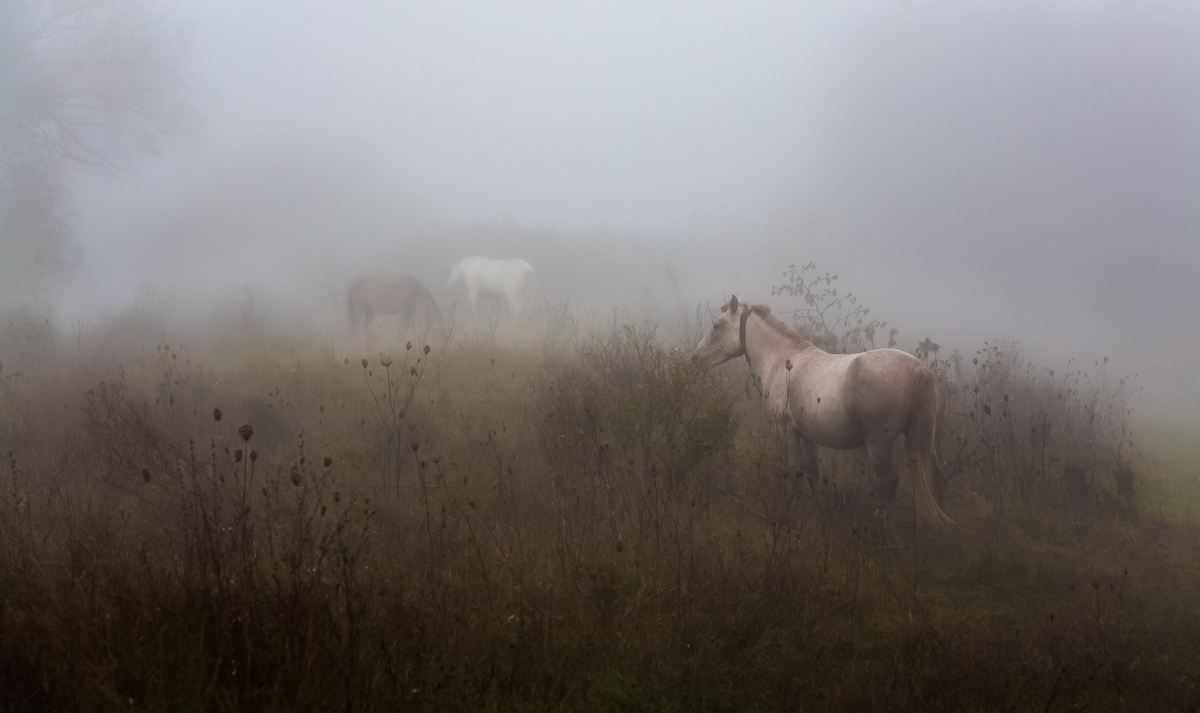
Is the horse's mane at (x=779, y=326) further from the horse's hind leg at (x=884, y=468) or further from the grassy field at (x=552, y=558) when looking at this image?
the horse's hind leg at (x=884, y=468)

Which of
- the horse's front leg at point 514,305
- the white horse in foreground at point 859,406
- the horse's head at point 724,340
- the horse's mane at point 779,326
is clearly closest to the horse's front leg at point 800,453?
the white horse in foreground at point 859,406

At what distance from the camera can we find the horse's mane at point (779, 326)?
8.47m

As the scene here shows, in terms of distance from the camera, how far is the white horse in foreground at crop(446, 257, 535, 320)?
17.4m

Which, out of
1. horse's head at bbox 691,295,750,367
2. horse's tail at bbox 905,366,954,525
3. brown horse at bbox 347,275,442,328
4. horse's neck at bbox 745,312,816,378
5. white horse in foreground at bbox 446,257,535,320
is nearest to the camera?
horse's tail at bbox 905,366,954,525

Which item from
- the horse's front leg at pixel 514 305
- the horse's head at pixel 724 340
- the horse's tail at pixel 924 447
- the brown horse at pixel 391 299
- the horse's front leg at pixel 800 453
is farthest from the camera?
the horse's front leg at pixel 514 305

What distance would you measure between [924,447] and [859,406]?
2.21 ft

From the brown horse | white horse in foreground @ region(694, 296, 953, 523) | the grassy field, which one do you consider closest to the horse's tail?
white horse in foreground @ region(694, 296, 953, 523)

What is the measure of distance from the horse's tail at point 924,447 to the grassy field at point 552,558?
0.17 meters

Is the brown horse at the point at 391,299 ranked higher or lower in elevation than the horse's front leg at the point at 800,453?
higher

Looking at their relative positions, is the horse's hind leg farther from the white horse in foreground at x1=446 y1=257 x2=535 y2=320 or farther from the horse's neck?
the white horse in foreground at x1=446 y1=257 x2=535 y2=320

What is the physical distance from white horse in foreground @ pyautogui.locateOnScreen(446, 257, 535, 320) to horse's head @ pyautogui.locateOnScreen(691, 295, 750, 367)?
8.71m

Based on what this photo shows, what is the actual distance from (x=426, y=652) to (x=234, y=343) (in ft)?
44.0

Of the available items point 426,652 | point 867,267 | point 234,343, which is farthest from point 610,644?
point 867,267

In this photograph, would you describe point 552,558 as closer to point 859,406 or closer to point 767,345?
point 859,406
